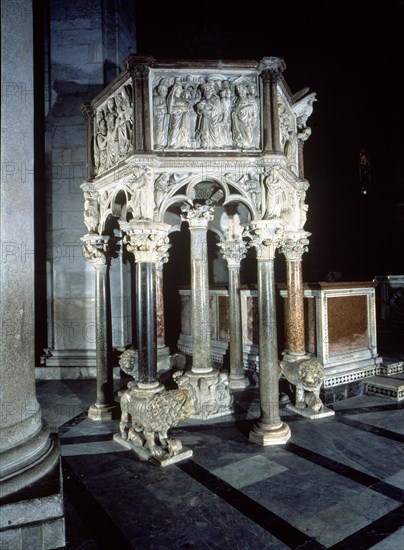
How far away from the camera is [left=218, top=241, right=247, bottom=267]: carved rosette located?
24.0ft

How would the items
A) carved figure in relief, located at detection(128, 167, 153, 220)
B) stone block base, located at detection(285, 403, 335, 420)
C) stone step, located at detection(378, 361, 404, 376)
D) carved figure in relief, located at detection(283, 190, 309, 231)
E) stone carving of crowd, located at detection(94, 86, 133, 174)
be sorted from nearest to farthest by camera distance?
carved figure in relief, located at detection(128, 167, 153, 220)
stone carving of crowd, located at detection(94, 86, 133, 174)
stone block base, located at detection(285, 403, 335, 420)
carved figure in relief, located at detection(283, 190, 309, 231)
stone step, located at detection(378, 361, 404, 376)

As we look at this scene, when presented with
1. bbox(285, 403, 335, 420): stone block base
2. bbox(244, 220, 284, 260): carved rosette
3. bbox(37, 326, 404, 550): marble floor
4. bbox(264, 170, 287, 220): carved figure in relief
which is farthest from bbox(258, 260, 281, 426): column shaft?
bbox(285, 403, 335, 420): stone block base

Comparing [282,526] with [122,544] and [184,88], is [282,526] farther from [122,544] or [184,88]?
[184,88]

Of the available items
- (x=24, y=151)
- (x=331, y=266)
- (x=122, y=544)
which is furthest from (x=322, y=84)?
(x=122, y=544)

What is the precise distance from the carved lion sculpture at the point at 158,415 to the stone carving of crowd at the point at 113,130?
9.90 feet

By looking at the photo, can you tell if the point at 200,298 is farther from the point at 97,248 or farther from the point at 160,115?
the point at 160,115

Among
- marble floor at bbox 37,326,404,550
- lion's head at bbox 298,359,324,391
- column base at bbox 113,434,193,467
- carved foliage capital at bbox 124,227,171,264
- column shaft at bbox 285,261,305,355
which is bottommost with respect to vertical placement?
marble floor at bbox 37,326,404,550

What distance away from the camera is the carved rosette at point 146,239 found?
15.1 ft

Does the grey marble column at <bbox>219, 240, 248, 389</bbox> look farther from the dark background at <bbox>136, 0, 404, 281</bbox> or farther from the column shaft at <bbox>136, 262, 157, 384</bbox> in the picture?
the dark background at <bbox>136, 0, 404, 281</bbox>

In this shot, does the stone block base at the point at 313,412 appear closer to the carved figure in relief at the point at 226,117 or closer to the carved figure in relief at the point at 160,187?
the carved figure in relief at the point at 160,187

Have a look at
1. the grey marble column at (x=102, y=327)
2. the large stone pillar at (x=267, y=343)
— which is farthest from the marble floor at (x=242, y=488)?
the grey marble column at (x=102, y=327)

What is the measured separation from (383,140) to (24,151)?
48.4 feet

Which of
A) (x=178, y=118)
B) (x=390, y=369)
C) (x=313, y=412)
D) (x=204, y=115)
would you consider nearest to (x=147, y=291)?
(x=178, y=118)

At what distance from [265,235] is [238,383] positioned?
3.34 meters
